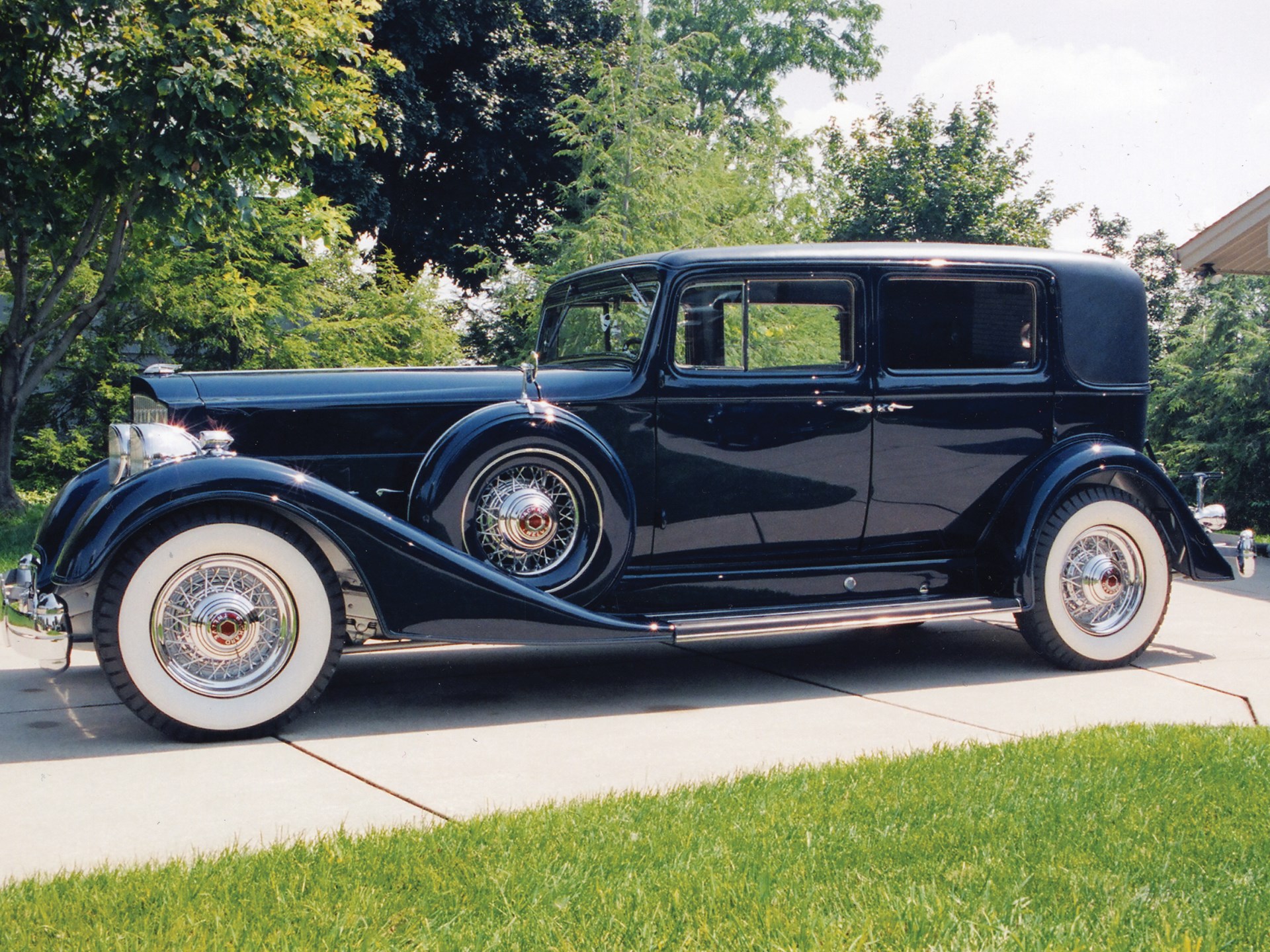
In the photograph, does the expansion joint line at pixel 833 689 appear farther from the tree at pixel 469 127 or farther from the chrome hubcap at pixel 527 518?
the tree at pixel 469 127

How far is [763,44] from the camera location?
1368 inches

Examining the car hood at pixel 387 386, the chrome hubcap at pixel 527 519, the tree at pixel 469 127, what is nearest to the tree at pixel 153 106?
the car hood at pixel 387 386

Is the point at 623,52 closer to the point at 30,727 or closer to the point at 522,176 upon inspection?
the point at 522,176

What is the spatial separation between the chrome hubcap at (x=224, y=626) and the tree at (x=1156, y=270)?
34.4 m

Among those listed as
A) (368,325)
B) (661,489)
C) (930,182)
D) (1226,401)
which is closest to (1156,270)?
(930,182)

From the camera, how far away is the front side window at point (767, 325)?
5207 millimetres

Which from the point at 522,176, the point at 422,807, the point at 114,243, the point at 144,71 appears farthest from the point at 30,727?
the point at 522,176

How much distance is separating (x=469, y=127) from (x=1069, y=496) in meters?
17.8

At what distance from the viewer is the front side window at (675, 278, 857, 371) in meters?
5.21

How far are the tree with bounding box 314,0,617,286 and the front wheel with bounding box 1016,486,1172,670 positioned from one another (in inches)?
607

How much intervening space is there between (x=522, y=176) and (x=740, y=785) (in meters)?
19.7

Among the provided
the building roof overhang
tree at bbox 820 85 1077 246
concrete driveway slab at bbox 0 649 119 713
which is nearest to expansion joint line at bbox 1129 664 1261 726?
concrete driveway slab at bbox 0 649 119 713

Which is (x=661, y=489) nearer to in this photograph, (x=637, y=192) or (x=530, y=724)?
(x=530, y=724)

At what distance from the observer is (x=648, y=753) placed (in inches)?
164
